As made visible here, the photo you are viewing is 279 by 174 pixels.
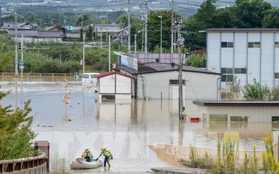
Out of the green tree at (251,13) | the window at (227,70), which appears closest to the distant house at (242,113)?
the window at (227,70)

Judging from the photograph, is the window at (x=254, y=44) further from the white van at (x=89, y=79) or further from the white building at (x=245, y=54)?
the white van at (x=89, y=79)

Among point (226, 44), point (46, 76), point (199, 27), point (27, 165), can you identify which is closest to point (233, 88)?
point (226, 44)

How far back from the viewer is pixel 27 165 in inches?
688

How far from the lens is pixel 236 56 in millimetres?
54469

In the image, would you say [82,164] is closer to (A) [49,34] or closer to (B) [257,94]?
(B) [257,94]

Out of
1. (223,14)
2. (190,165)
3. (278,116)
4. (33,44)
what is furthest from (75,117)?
(33,44)

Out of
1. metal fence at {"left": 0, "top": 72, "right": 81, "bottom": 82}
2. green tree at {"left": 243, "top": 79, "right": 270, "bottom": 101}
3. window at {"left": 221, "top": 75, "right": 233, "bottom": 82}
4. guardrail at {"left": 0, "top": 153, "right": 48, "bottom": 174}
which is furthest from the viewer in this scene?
metal fence at {"left": 0, "top": 72, "right": 81, "bottom": 82}

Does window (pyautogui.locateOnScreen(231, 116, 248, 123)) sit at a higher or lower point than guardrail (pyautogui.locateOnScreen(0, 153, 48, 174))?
higher

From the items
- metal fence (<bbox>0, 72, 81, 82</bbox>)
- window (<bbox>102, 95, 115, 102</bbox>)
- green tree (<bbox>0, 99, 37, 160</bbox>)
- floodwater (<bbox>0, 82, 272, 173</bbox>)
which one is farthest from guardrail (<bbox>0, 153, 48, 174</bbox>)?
metal fence (<bbox>0, 72, 81, 82</bbox>)

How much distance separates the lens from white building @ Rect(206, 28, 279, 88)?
53.9m

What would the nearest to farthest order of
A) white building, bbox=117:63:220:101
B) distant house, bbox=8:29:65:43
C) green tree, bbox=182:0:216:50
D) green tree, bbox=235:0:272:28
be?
white building, bbox=117:63:220:101, green tree, bbox=235:0:272:28, green tree, bbox=182:0:216:50, distant house, bbox=8:29:65:43

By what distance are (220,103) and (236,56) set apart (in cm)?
1938

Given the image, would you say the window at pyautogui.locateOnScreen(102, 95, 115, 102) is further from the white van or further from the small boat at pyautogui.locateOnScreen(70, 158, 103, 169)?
the small boat at pyautogui.locateOnScreen(70, 158, 103, 169)

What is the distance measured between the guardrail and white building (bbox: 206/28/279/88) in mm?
34831
